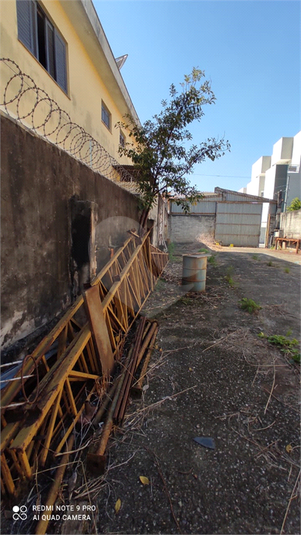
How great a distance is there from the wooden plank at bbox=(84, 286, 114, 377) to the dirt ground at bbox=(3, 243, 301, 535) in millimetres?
463

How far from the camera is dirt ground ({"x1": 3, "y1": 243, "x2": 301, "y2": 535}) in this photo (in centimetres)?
137

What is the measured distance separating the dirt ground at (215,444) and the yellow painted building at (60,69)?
2.74 meters

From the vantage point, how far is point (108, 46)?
19.7ft

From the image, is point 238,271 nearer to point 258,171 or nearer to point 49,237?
point 49,237

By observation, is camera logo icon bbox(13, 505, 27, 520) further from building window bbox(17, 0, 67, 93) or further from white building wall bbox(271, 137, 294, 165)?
white building wall bbox(271, 137, 294, 165)

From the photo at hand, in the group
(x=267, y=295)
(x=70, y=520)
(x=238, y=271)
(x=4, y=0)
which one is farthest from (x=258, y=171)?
(x=70, y=520)

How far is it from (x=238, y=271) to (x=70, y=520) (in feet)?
26.0

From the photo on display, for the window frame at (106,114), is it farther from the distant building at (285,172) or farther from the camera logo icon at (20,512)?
the distant building at (285,172)

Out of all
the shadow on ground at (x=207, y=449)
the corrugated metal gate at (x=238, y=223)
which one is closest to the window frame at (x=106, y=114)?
the shadow on ground at (x=207, y=449)

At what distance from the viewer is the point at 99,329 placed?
7.64 ft

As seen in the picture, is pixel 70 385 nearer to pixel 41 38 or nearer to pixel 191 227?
pixel 41 38

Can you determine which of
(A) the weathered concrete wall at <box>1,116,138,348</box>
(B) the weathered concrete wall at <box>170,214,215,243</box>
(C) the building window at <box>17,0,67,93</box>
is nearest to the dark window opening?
(C) the building window at <box>17,0,67,93</box>

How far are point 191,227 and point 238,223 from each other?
387cm

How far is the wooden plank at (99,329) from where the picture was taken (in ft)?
7.20
